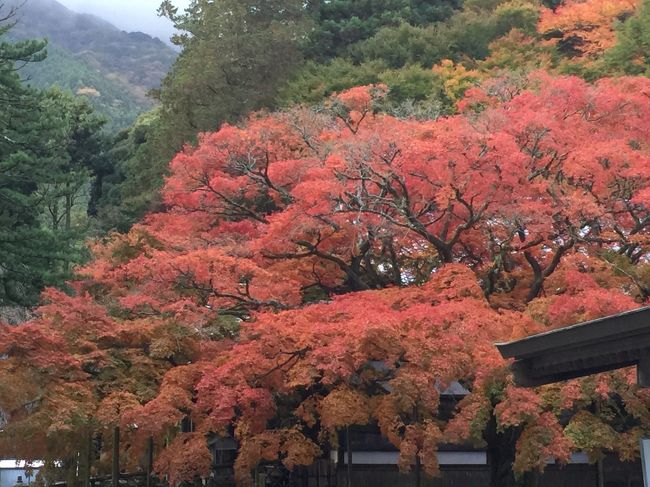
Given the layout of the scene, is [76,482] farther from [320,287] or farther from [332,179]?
[332,179]

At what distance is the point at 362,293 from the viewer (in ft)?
54.8

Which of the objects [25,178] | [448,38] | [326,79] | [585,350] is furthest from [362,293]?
[448,38]

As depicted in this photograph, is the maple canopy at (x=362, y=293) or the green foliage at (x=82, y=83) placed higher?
the green foliage at (x=82, y=83)

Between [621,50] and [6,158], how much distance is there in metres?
23.2

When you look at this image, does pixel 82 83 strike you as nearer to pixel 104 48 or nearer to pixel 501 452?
pixel 104 48

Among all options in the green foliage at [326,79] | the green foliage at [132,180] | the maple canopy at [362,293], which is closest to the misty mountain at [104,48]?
the green foliage at [132,180]

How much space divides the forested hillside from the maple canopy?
2.1 inches

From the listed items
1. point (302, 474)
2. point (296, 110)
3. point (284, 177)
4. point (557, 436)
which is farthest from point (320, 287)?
point (557, 436)

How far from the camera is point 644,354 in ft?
22.0

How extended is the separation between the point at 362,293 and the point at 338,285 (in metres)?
3.56

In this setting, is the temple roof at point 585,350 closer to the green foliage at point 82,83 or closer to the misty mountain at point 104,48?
the green foliage at point 82,83

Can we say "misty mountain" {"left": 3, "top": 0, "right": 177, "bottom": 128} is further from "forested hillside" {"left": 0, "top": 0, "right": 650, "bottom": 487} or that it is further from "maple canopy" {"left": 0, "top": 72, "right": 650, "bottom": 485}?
"maple canopy" {"left": 0, "top": 72, "right": 650, "bottom": 485}

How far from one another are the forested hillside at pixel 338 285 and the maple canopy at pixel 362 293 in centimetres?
5

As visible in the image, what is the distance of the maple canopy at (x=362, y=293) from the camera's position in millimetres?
13961
